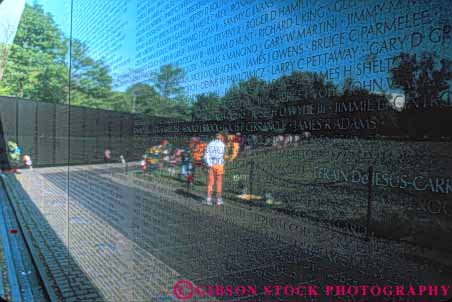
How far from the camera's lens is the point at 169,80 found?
2811 millimetres

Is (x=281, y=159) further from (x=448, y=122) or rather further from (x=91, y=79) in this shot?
(x=91, y=79)

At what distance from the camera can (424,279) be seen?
1.22 meters

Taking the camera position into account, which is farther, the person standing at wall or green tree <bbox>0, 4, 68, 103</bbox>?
green tree <bbox>0, 4, 68, 103</bbox>

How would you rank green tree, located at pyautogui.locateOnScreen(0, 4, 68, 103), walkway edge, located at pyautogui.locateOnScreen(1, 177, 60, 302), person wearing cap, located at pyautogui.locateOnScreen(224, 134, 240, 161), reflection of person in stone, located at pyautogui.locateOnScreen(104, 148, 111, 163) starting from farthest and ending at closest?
green tree, located at pyautogui.locateOnScreen(0, 4, 68, 103) → reflection of person in stone, located at pyautogui.locateOnScreen(104, 148, 111, 163) → walkway edge, located at pyautogui.locateOnScreen(1, 177, 60, 302) → person wearing cap, located at pyautogui.locateOnScreen(224, 134, 240, 161)

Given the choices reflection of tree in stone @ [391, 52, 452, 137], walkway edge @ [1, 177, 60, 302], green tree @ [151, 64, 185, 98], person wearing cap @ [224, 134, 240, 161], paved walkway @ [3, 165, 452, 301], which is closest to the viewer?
reflection of tree in stone @ [391, 52, 452, 137]

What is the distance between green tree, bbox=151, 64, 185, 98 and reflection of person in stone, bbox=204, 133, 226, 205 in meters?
0.62

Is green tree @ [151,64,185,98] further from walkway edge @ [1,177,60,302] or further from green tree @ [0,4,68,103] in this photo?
green tree @ [0,4,68,103]

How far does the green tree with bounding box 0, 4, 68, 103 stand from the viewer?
6.71 metres

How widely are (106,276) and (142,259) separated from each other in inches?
36.3

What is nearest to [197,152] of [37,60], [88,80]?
[88,80]

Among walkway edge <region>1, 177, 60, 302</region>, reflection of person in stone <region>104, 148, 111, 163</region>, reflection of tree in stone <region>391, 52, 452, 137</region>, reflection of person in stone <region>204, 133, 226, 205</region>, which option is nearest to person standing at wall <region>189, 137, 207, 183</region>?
reflection of person in stone <region>204, 133, 226, 205</region>

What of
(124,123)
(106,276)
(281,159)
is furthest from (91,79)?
(281,159)

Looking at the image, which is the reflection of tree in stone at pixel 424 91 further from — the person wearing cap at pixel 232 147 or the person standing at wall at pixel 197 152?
the person standing at wall at pixel 197 152

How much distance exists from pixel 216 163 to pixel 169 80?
0.94 m
